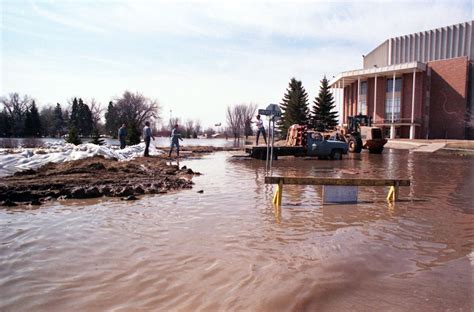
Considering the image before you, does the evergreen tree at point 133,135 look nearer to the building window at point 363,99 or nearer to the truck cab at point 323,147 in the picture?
the truck cab at point 323,147

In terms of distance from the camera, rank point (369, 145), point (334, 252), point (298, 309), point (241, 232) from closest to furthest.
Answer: point (298, 309) → point (334, 252) → point (241, 232) → point (369, 145)

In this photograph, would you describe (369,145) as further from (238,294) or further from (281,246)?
(238,294)

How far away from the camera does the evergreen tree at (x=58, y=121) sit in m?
90.6

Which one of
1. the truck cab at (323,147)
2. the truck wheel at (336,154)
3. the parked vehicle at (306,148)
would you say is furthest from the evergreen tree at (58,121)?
the truck wheel at (336,154)

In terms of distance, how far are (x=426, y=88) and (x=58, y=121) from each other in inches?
3208

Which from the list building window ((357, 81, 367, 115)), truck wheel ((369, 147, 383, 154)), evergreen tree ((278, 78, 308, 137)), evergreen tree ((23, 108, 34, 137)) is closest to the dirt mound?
truck wheel ((369, 147, 383, 154))

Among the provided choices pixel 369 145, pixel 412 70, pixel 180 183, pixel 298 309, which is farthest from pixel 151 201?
pixel 412 70

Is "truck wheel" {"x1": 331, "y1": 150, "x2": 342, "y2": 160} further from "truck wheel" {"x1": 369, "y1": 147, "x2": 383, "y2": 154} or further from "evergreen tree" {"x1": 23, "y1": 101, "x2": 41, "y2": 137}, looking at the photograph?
"evergreen tree" {"x1": 23, "y1": 101, "x2": 41, "y2": 137}

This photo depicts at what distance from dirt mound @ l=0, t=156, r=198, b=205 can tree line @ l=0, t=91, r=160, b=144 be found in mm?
51300

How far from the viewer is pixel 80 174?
39.2 feet

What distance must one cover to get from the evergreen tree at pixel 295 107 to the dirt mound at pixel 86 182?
42.9 meters

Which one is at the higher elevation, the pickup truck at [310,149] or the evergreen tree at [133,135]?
the evergreen tree at [133,135]

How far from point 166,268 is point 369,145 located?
84.8ft

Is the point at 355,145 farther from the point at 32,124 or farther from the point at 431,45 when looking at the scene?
the point at 32,124
